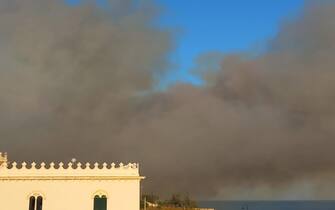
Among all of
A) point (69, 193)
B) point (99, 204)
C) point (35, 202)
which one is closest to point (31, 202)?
point (35, 202)

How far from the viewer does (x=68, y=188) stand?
4084cm

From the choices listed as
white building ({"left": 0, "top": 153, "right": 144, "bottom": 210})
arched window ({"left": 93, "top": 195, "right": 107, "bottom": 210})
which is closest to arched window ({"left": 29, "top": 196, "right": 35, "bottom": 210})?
white building ({"left": 0, "top": 153, "right": 144, "bottom": 210})

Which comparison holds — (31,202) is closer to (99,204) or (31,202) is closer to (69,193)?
(69,193)

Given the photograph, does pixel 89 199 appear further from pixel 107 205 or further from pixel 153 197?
pixel 153 197

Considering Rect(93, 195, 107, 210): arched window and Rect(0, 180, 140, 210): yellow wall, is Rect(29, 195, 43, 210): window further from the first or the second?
Rect(93, 195, 107, 210): arched window

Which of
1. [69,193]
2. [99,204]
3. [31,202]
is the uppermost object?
[69,193]

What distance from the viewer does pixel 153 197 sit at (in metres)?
136

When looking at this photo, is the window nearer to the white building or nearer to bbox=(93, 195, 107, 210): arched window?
the white building

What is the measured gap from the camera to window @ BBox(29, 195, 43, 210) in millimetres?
40688

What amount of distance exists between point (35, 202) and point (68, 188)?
2907mm

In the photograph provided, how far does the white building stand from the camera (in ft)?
133

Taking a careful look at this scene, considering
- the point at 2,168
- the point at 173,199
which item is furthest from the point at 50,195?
the point at 173,199

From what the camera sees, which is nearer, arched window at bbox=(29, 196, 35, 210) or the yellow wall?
the yellow wall

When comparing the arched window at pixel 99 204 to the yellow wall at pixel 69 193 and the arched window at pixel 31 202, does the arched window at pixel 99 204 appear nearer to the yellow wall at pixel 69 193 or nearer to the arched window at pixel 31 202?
the yellow wall at pixel 69 193
